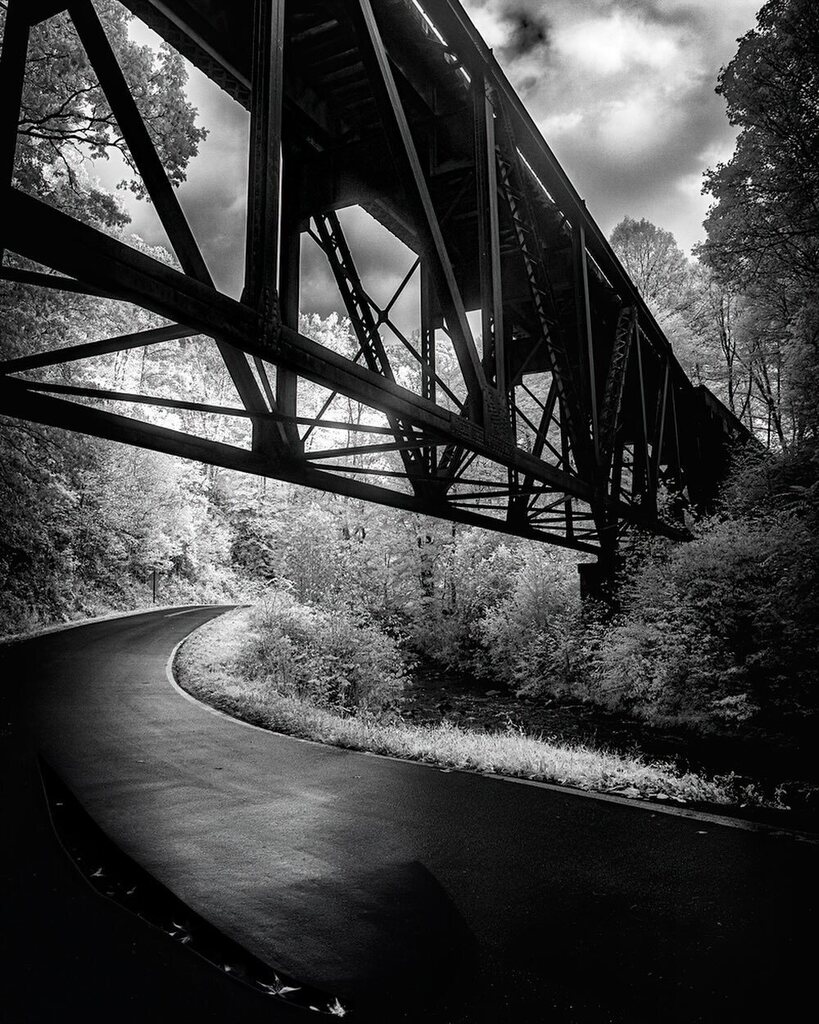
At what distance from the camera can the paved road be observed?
9.83ft

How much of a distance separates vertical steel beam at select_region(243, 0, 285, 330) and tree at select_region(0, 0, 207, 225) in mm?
7916

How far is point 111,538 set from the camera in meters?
29.4

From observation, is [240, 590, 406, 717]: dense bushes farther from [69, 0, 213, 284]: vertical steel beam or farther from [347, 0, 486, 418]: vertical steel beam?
[69, 0, 213, 284]: vertical steel beam

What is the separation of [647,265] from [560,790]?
29191 mm

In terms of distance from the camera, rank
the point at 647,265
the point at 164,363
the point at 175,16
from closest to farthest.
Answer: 1. the point at 175,16
2. the point at 647,265
3. the point at 164,363

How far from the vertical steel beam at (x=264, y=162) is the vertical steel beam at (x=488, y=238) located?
2.23 meters

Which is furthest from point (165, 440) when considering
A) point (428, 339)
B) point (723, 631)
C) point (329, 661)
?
point (723, 631)

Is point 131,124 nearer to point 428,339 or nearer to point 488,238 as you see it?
point 488,238

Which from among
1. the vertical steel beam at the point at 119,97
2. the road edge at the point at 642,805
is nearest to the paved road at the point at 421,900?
the road edge at the point at 642,805

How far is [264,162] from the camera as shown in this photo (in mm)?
2607

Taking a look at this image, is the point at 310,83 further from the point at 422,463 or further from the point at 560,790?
the point at 560,790

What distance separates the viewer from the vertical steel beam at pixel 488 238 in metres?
4.72

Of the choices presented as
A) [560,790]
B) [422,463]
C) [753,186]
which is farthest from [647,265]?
[560,790]

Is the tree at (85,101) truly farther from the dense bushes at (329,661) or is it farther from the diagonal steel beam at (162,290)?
the dense bushes at (329,661)
